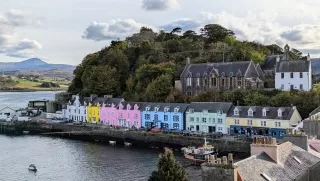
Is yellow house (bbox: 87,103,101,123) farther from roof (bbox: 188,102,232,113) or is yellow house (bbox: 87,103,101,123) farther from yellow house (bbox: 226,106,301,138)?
yellow house (bbox: 226,106,301,138)

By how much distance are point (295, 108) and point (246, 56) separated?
24500 millimetres

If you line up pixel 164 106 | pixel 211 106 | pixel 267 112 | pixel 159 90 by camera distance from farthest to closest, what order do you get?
pixel 159 90, pixel 164 106, pixel 211 106, pixel 267 112

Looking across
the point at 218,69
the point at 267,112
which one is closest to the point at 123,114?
the point at 218,69

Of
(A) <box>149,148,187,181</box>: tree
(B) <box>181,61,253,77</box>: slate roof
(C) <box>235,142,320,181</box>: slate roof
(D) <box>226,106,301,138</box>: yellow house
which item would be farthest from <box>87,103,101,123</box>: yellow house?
(A) <box>149,148,187,181</box>: tree

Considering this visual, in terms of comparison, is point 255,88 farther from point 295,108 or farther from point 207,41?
point 207,41

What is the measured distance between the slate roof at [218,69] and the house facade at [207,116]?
24.6 feet

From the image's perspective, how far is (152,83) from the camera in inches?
2616

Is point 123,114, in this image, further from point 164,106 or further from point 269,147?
point 269,147

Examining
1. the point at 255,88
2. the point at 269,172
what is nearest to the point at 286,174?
the point at 269,172

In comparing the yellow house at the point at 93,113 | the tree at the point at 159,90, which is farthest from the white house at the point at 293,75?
the yellow house at the point at 93,113

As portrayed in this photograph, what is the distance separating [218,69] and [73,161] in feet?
84.1

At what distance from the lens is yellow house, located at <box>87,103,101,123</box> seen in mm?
68250

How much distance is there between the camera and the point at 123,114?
6381 centimetres

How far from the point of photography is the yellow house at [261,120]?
152 feet
